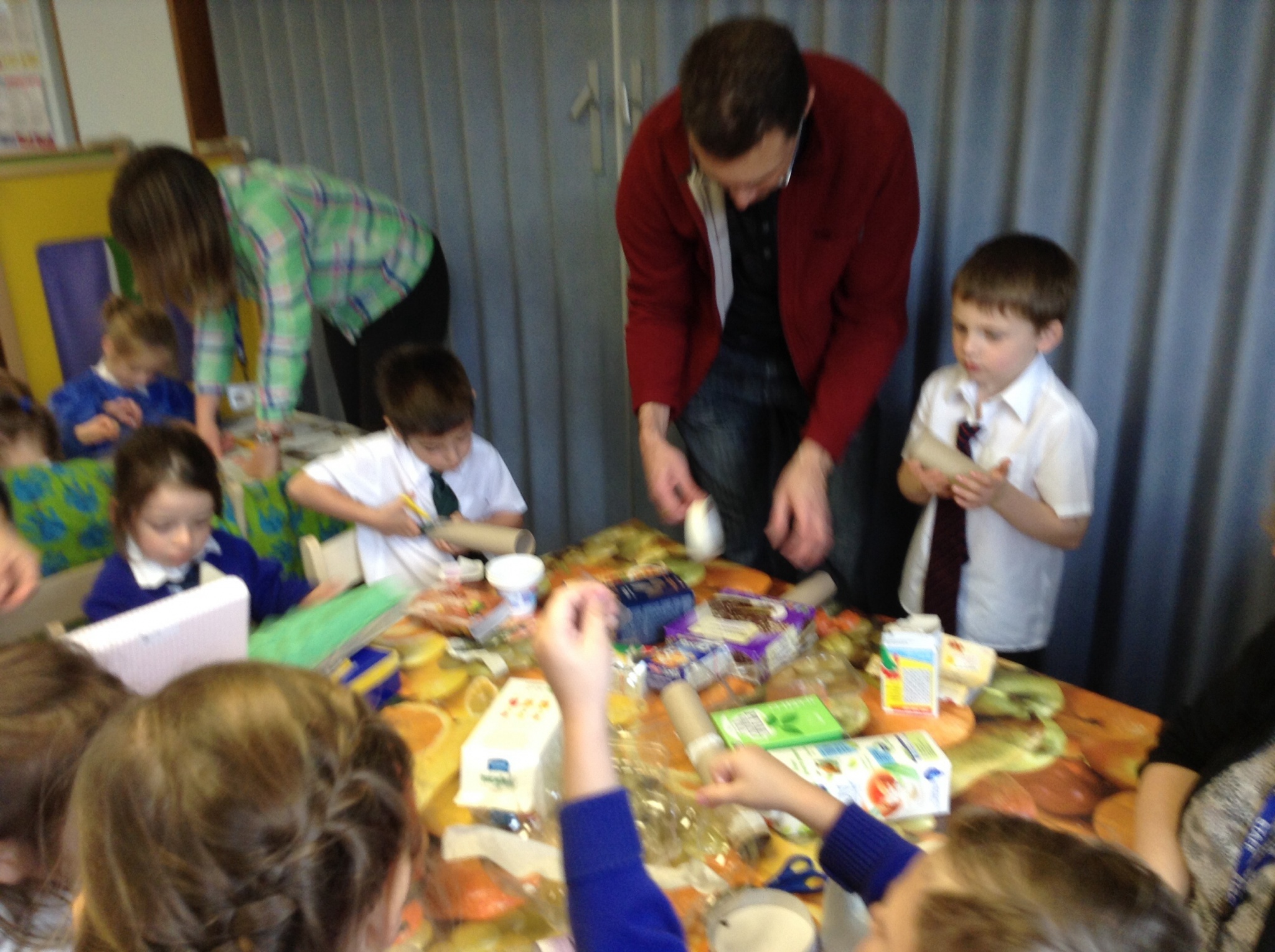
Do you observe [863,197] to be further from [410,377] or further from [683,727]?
[683,727]

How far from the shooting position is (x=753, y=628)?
A: 1.36m

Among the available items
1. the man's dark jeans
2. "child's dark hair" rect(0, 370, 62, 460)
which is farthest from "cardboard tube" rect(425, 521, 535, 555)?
"child's dark hair" rect(0, 370, 62, 460)

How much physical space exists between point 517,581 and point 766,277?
86cm

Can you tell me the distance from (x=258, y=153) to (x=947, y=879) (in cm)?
377

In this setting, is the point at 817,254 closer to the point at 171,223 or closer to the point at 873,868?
the point at 873,868

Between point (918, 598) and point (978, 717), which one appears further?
point (918, 598)

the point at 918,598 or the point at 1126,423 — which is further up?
the point at 1126,423

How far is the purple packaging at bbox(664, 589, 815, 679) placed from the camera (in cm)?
131

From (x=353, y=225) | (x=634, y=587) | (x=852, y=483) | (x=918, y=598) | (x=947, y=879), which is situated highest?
(x=353, y=225)

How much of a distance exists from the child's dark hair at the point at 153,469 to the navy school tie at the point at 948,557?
1.38 m

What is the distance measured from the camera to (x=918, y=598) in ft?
6.31

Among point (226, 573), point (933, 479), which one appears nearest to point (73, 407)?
point (226, 573)

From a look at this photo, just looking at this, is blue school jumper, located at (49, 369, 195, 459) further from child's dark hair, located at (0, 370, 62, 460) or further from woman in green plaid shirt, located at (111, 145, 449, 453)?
woman in green plaid shirt, located at (111, 145, 449, 453)

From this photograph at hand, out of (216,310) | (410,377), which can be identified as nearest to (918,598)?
(410,377)
